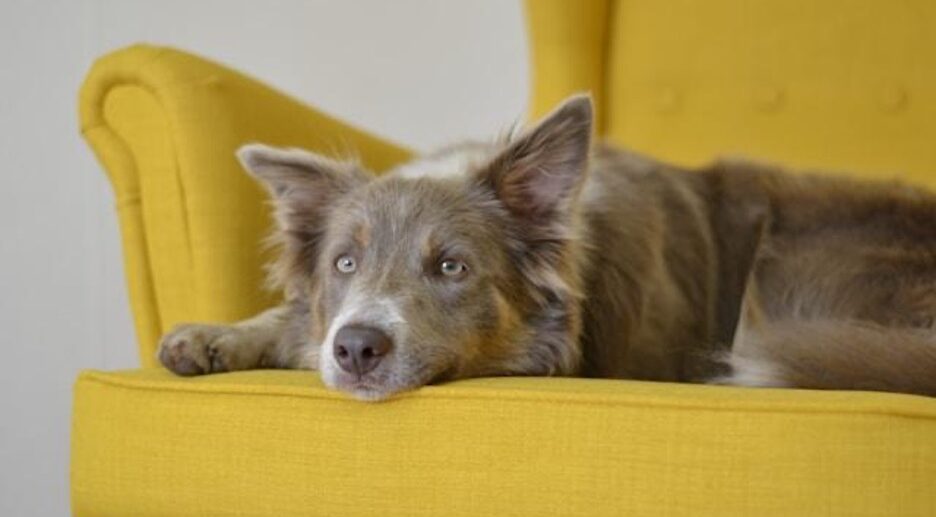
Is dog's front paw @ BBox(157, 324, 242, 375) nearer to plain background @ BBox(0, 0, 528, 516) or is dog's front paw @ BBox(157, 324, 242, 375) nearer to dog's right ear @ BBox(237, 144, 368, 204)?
dog's right ear @ BBox(237, 144, 368, 204)

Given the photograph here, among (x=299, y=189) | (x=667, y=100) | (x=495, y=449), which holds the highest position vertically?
(x=667, y=100)

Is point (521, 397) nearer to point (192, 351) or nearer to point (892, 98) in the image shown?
point (192, 351)

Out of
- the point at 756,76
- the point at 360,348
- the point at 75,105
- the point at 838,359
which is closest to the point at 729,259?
the point at 756,76

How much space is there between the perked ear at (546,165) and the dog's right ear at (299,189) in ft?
0.96

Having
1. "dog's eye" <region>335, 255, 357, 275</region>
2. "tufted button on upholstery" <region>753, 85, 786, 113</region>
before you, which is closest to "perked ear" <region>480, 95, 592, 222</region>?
"dog's eye" <region>335, 255, 357, 275</region>

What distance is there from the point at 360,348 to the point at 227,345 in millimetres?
417

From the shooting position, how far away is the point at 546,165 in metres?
2.27

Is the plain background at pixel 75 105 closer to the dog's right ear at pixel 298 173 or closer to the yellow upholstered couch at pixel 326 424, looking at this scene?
the yellow upholstered couch at pixel 326 424

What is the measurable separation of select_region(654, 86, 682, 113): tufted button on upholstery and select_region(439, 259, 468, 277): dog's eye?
4.91 feet

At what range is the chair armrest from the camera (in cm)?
241

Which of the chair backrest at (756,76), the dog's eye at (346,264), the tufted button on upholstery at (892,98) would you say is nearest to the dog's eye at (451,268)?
the dog's eye at (346,264)

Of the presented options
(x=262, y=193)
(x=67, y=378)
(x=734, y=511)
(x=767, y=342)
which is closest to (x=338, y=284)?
(x=262, y=193)

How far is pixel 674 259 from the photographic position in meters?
2.69

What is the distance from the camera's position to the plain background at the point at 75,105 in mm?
3643
